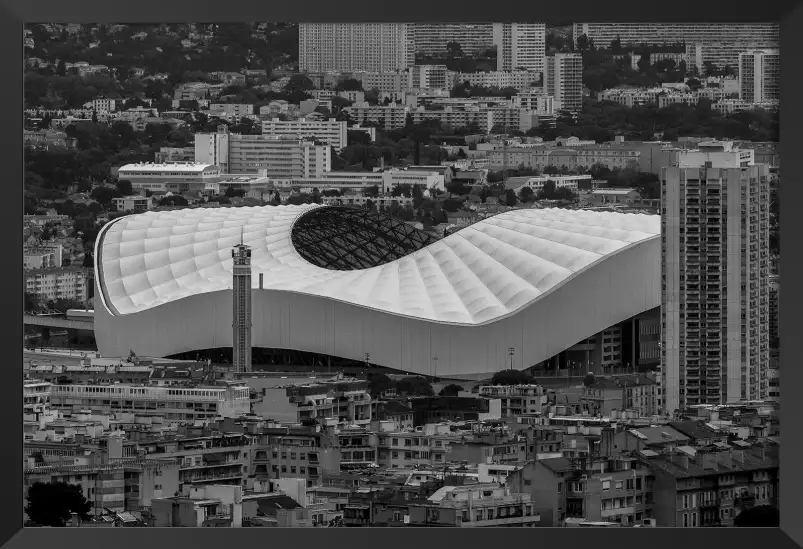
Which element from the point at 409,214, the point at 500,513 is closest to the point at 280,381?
the point at 500,513

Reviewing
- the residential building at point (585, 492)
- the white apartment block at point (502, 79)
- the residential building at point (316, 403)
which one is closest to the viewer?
the residential building at point (585, 492)

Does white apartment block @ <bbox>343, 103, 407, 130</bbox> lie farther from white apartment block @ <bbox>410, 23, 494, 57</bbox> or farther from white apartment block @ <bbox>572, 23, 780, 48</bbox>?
white apartment block @ <bbox>572, 23, 780, 48</bbox>

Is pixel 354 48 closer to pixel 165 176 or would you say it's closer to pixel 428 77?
pixel 428 77

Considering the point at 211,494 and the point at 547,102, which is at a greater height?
the point at 547,102

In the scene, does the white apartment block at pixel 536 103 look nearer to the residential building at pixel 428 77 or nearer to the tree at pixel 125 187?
the residential building at pixel 428 77

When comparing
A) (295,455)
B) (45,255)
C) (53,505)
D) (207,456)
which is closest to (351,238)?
(45,255)

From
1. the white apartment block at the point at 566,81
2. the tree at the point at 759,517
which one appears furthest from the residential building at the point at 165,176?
the tree at the point at 759,517
